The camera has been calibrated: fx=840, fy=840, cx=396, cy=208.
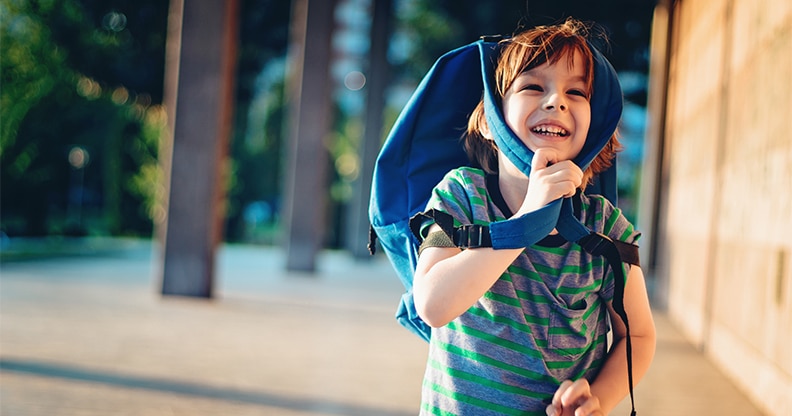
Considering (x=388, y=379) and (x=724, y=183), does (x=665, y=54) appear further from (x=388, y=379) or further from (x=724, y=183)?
(x=388, y=379)

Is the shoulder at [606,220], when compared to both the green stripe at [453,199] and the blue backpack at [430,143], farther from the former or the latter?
the green stripe at [453,199]

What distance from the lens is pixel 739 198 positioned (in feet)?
20.0

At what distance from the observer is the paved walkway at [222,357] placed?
4430 mm

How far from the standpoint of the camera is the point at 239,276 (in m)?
12.2

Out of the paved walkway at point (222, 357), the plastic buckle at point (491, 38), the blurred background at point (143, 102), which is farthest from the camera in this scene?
the blurred background at point (143, 102)

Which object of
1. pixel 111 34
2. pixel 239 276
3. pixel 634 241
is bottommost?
pixel 239 276

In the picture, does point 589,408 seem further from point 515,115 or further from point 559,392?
point 515,115

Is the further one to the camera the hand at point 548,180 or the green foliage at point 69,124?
the green foliage at point 69,124

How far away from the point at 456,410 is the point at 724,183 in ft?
19.3

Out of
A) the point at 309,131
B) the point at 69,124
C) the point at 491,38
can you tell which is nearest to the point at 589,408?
the point at 491,38

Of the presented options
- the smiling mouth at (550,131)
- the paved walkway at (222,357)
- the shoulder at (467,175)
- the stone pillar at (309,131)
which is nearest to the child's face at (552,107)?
the smiling mouth at (550,131)

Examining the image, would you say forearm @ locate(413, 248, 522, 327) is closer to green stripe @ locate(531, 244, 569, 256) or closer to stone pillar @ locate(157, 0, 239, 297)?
green stripe @ locate(531, 244, 569, 256)

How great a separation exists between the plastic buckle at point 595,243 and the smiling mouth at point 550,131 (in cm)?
18

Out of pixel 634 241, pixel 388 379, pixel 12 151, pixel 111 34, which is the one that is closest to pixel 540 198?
pixel 634 241
